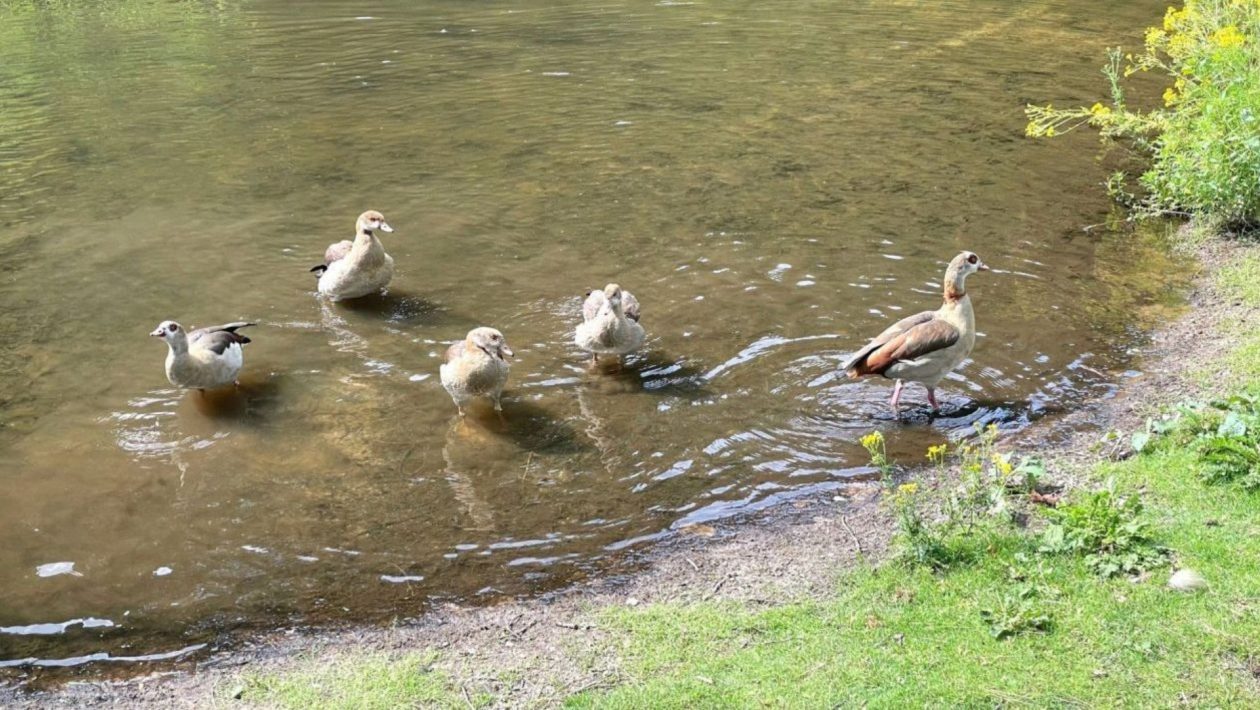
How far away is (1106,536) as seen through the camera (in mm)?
6441

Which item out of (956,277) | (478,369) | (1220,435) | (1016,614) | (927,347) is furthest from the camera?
(956,277)

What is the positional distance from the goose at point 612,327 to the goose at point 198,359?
3.03 metres

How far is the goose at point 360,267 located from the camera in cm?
1141

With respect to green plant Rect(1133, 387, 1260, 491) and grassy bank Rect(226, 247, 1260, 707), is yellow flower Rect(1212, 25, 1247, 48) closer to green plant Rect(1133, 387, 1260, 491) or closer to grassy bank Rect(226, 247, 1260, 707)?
green plant Rect(1133, 387, 1260, 491)

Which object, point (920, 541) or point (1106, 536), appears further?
point (920, 541)

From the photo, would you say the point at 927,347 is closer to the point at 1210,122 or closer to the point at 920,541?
the point at 920,541

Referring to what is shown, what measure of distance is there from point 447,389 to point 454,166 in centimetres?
698

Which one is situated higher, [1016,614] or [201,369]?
[201,369]

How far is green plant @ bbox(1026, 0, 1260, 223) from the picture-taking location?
1135 centimetres

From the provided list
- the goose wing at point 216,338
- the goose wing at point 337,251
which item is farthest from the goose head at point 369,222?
the goose wing at point 216,338

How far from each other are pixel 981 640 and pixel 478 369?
182 inches

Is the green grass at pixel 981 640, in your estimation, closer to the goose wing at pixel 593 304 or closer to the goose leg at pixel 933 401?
the goose leg at pixel 933 401

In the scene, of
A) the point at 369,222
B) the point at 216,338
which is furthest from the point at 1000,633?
the point at 369,222

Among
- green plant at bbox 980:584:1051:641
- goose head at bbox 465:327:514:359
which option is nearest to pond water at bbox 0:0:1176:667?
goose head at bbox 465:327:514:359
